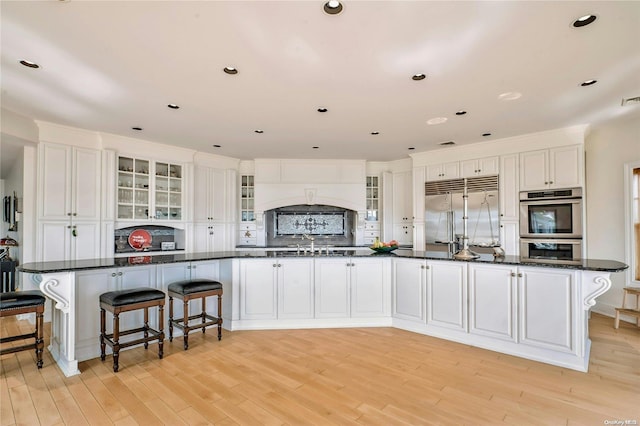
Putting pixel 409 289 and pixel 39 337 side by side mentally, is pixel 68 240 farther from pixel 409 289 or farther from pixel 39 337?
pixel 409 289

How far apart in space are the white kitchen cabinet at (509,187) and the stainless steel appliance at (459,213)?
0.10 metres

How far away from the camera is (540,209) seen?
461 centimetres

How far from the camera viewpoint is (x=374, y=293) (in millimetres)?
4000

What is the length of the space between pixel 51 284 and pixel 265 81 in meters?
2.43

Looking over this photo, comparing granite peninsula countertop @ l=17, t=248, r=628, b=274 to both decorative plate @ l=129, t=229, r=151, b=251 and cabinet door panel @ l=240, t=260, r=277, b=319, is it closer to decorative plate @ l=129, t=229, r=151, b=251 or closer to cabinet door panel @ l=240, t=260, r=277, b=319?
cabinet door panel @ l=240, t=260, r=277, b=319

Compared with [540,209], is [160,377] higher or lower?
lower

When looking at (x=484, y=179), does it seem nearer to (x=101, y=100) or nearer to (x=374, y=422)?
(x=374, y=422)

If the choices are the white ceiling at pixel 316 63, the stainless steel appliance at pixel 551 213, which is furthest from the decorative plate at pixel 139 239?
the stainless steel appliance at pixel 551 213

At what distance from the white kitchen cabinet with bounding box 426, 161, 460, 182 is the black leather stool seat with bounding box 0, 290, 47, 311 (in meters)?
5.32

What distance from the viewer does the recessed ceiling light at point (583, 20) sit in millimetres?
2018

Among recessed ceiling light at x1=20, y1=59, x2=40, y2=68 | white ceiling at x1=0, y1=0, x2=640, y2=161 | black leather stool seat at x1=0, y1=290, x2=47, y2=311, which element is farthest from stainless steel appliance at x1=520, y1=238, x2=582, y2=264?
recessed ceiling light at x1=20, y1=59, x2=40, y2=68

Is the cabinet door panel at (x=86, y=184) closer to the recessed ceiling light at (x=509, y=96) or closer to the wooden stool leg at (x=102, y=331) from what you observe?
the wooden stool leg at (x=102, y=331)

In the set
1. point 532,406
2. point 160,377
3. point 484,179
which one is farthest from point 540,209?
point 160,377

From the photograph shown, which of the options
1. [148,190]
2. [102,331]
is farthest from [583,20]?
[148,190]
